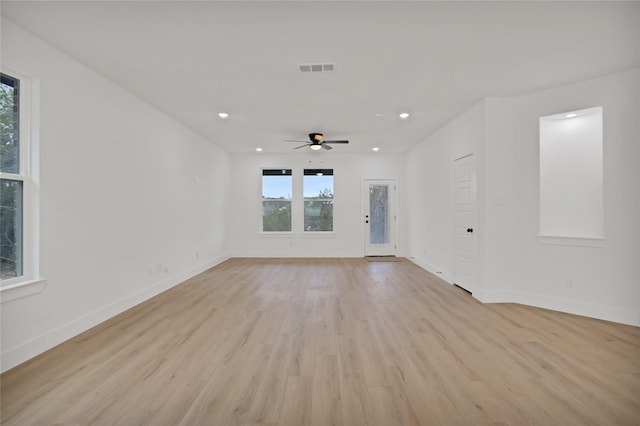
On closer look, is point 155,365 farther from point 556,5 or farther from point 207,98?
point 556,5

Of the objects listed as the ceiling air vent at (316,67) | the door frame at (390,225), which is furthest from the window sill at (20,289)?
the door frame at (390,225)

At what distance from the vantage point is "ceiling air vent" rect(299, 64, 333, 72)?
3.16m

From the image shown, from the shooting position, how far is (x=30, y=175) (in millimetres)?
2670

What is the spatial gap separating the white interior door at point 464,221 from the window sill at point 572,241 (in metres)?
0.89

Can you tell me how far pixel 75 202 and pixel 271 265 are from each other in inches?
173

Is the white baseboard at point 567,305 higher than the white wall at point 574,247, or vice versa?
the white wall at point 574,247

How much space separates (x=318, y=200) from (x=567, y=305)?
18.7 ft

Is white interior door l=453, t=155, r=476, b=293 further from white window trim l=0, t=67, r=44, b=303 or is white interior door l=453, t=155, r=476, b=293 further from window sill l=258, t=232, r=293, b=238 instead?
white window trim l=0, t=67, r=44, b=303

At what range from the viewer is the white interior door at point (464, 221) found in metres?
4.57

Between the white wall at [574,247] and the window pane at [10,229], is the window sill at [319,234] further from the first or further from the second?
the window pane at [10,229]

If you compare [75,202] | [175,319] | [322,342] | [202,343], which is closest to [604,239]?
[322,342]

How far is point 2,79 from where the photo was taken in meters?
2.51

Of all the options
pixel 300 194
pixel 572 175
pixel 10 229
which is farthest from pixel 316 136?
pixel 10 229

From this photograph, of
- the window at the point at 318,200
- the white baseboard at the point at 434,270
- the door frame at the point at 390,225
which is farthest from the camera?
the window at the point at 318,200
